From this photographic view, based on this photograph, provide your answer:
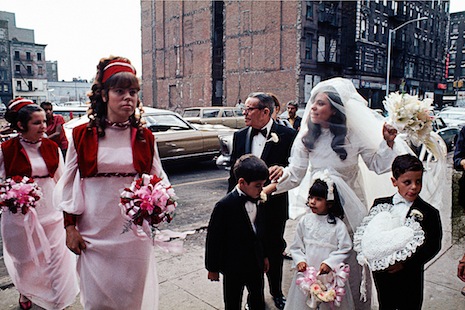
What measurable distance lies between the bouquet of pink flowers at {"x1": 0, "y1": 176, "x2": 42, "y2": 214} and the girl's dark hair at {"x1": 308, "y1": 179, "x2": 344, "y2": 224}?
7.68ft

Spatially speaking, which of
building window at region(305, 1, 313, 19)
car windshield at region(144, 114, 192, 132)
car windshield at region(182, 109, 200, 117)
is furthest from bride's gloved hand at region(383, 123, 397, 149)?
building window at region(305, 1, 313, 19)

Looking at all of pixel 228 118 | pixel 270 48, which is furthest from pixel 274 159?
pixel 270 48

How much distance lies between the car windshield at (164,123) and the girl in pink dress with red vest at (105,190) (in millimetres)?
7661

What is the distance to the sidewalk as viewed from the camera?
12.0 ft

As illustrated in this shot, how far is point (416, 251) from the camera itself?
259 centimetres

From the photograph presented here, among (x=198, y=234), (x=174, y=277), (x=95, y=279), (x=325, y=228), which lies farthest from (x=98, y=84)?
(x=198, y=234)

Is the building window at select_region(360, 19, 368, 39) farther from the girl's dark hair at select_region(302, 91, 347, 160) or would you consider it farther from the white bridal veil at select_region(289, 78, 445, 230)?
the girl's dark hair at select_region(302, 91, 347, 160)

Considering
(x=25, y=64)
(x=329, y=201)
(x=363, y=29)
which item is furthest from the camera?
(x=25, y=64)

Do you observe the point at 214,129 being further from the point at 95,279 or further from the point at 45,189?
the point at 95,279

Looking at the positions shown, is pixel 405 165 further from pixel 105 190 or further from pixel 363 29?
pixel 363 29

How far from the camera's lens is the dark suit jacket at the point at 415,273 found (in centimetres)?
258

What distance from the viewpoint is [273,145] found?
3686 mm

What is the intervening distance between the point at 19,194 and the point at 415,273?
3.12 metres

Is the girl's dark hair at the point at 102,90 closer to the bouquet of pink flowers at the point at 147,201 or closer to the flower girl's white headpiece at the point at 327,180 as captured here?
the bouquet of pink flowers at the point at 147,201
